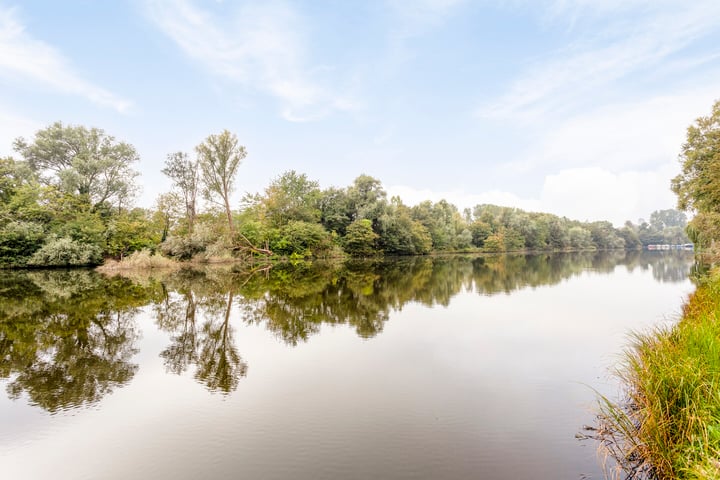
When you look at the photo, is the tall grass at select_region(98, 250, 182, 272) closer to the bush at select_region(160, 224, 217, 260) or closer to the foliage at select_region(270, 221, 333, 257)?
the bush at select_region(160, 224, 217, 260)

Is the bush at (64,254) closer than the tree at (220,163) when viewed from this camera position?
Yes

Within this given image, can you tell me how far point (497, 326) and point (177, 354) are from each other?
7757 mm

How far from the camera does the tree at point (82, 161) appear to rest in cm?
3288

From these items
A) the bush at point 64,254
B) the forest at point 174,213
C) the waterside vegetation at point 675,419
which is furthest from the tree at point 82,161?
the waterside vegetation at point 675,419

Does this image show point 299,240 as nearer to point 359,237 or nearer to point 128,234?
point 359,237

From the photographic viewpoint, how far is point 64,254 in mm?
28844

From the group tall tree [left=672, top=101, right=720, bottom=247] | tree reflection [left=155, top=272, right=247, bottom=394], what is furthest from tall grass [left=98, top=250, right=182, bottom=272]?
tall tree [left=672, top=101, right=720, bottom=247]

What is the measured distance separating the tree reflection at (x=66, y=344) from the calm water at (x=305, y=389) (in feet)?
0.18

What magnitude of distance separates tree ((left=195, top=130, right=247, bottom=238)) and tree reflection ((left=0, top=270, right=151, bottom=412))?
23749 mm

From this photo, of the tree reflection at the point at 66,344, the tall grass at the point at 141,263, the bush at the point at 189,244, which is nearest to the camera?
the tree reflection at the point at 66,344

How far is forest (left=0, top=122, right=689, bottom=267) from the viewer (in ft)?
96.1

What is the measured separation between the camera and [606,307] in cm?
1241

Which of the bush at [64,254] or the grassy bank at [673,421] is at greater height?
the bush at [64,254]

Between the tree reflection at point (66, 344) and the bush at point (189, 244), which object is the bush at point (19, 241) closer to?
the bush at point (189, 244)
